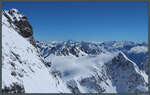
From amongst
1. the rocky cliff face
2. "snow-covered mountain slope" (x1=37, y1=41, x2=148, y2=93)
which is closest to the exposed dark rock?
the rocky cliff face

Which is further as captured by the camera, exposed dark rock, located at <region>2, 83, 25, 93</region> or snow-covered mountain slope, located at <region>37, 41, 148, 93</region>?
snow-covered mountain slope, located at <region>37, 41, 148, 93</region>

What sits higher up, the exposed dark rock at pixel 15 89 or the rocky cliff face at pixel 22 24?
the rocky cliff face at pixel 22 24

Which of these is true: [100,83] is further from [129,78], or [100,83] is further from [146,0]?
[146,0]

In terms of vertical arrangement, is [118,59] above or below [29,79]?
above

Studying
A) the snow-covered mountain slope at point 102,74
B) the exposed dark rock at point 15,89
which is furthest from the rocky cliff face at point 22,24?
the snow-covered mountain slope at point 102,74

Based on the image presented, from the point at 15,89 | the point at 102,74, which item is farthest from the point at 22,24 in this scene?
the point at 102,74

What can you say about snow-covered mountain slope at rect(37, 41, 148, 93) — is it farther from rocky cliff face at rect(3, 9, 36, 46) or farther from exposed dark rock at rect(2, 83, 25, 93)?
exposed dark rock at rect(2, 83, 25, 93)

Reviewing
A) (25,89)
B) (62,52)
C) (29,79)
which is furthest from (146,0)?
(62,52)

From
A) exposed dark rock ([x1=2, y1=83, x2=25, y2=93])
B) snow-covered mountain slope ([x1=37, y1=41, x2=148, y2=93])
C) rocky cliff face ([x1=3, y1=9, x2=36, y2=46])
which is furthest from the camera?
snow-covered mountain slope ([x1=37, y1=41, x2=148, y2=93])

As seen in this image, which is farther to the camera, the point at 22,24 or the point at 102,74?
the point at 102,74

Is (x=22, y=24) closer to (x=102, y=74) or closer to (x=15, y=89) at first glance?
(x=15, y=89)

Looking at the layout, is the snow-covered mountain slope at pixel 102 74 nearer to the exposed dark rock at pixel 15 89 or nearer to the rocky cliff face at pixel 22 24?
the rocky cliff face at pixel 22 24
